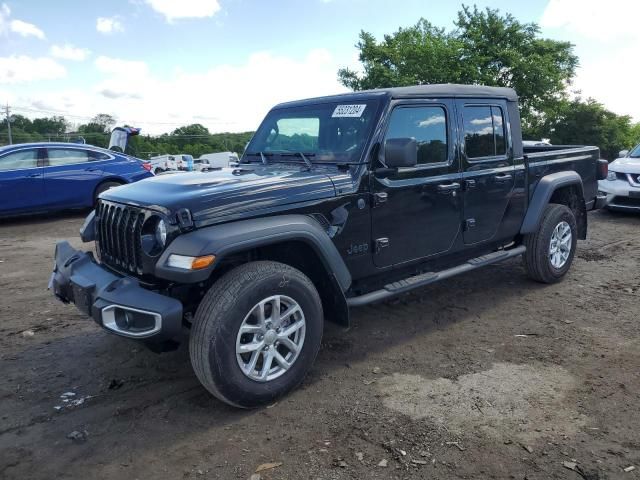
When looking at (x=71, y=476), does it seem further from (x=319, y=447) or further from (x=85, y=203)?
(x=85, y=203)

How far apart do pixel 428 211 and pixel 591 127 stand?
29.7 meters

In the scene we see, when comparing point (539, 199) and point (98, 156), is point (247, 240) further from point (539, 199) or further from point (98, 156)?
point (98, 156)

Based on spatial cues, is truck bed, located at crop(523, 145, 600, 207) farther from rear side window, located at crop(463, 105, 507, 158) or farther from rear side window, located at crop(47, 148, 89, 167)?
rear side window, located at crop(47, 148, 89, 167)

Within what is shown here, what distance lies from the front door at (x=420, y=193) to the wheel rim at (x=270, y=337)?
2.92 feet

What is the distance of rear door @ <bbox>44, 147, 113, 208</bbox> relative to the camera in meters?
9.65

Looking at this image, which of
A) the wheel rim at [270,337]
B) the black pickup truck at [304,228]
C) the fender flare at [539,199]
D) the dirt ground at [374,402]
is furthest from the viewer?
the fender flare at [539,199]

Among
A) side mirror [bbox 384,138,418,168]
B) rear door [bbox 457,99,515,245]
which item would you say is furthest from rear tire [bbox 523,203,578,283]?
side mirror [bbox 384,138,418,168]

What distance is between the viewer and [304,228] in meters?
3.23

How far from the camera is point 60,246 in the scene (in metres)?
3.87

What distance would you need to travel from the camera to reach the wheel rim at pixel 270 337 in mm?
3080

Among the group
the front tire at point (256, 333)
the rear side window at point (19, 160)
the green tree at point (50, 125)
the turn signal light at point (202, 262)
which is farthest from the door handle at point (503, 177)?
the green tree at point (50, 125)

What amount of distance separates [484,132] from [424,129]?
80cm

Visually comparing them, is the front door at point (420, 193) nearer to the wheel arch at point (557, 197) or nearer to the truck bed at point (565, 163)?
the wheel arch at point (557, 197)

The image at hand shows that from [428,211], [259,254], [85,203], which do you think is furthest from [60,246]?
[85,203]
